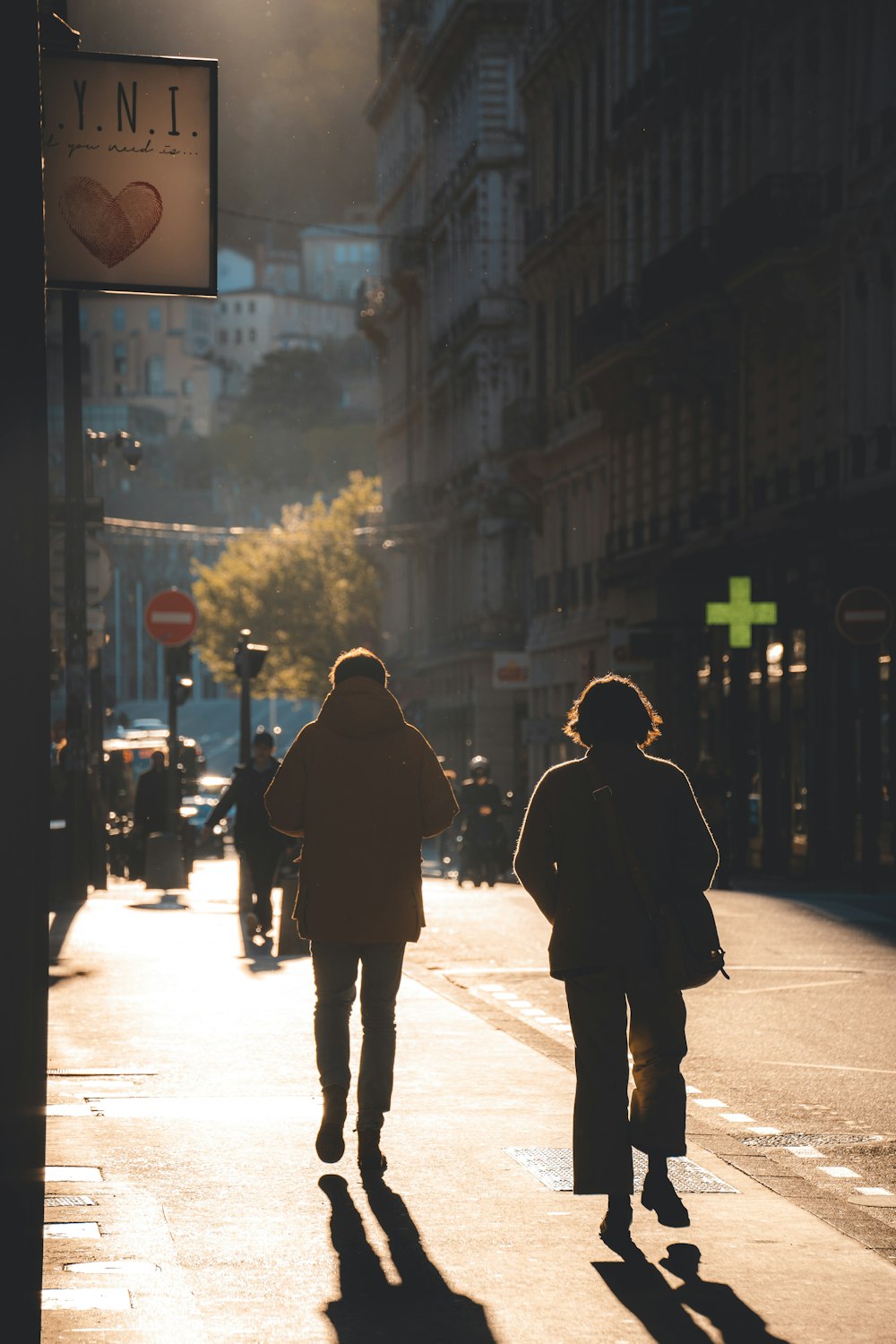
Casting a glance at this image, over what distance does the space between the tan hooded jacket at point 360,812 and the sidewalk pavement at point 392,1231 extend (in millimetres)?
849

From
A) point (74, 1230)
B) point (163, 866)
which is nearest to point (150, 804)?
point (163, 866)

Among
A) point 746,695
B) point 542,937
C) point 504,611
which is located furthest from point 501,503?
point 542,937

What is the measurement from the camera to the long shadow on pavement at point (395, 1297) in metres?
6.43

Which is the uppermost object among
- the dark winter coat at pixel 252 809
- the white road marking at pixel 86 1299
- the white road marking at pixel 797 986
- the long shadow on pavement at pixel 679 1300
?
the dark winter coat at pixel 252 809

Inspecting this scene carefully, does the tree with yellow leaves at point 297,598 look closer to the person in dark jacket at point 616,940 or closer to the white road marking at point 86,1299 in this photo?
the person in dark jacket at point 616,940

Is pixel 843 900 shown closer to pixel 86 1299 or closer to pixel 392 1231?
pixel 392 1231

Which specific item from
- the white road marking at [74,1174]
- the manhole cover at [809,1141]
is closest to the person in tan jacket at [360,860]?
the white road marking at [74,1174]

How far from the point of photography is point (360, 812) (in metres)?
9.11

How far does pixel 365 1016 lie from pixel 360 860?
52 cm

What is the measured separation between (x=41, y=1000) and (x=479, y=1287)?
7.32 feet

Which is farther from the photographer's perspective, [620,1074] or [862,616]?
[862,616]

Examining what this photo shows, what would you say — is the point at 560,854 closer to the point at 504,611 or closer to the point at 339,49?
the point at 504,611

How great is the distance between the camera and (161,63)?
6.96 metres

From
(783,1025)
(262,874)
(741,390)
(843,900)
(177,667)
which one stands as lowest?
(843,900)
